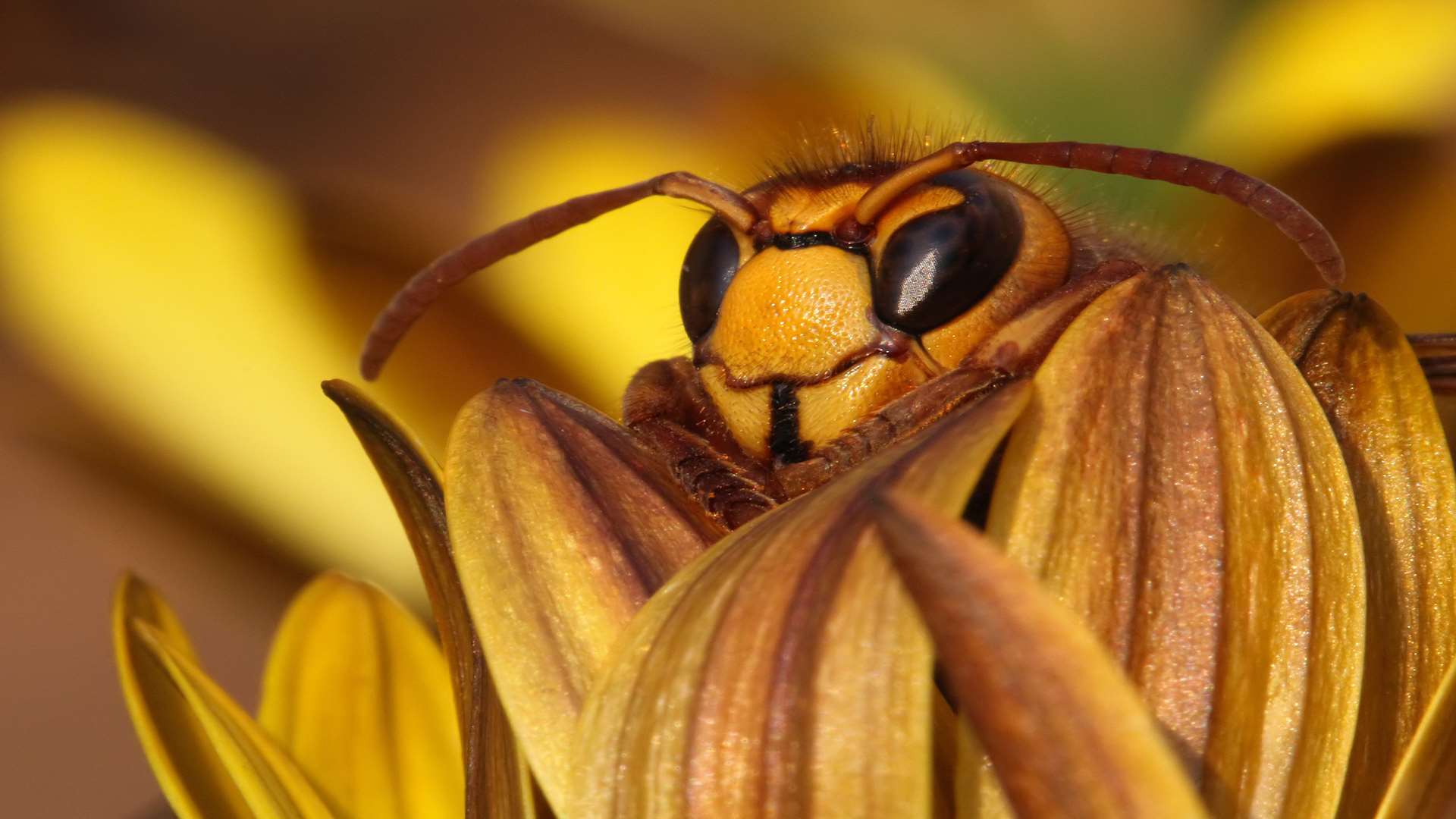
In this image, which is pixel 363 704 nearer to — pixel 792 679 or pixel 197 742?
pixel 197 742

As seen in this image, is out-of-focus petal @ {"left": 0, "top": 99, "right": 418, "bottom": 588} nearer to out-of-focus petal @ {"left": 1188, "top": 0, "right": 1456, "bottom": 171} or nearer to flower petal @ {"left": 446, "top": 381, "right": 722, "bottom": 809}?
flower petal @ {"left": 446, "top": 381, "right": 722, "bottom": 809}

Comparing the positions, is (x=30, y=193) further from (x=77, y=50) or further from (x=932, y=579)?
(x=932, y=579)

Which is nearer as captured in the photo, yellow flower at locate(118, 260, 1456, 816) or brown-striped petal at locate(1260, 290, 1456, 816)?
yellow flower at locate(118, 260, 1456, 816)

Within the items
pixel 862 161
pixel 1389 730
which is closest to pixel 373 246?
pixel 862 161

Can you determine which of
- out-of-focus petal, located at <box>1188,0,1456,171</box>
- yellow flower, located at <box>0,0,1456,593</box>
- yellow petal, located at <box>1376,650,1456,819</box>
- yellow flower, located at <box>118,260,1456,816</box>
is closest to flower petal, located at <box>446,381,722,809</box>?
yellow flower, located at <box>118,260,1456,816</box>

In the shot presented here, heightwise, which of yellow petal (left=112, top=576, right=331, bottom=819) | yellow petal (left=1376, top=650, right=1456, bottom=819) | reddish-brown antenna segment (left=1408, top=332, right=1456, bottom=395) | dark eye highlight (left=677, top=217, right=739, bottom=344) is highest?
dark eye highlight (left=677, top=217, right=739, bottom=344)

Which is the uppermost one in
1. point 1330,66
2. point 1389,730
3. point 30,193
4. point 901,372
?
point 1330,66
